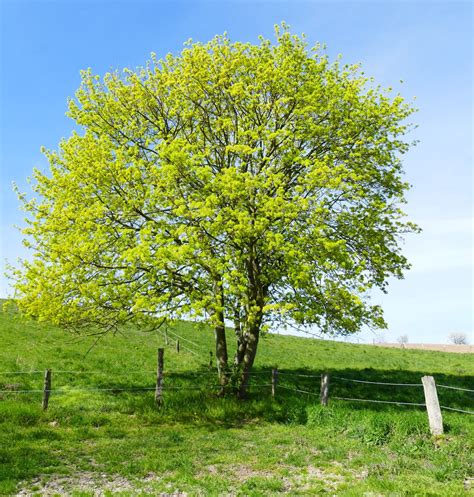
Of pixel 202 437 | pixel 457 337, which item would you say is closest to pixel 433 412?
pixel 202 437

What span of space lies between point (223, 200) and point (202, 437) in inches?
352

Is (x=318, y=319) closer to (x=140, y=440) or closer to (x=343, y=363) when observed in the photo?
(x=140, y=440)

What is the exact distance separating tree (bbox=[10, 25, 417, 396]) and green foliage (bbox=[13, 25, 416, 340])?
3.0 inches

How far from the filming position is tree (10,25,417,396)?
687 inches

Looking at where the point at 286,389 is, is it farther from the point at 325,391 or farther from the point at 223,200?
the point at 223,200

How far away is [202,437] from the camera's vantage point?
51.2 feet

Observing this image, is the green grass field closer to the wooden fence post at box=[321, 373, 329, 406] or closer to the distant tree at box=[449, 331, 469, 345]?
the wooden fence post at box=[321, 373, 329, 406]

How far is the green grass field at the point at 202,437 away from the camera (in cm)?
1089

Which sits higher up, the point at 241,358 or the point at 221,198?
the point at 221,198

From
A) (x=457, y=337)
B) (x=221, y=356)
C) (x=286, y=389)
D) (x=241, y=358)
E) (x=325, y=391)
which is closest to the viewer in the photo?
(x=325, y=391)

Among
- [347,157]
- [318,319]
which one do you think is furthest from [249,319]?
[347,157]

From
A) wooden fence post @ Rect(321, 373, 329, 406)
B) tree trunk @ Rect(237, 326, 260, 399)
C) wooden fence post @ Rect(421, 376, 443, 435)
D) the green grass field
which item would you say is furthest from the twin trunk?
wooden fence post @ Rect(421, 376, 443, 435)

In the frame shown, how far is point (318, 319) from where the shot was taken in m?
18.9

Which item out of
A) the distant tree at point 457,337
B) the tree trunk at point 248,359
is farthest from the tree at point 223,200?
the distant tree at point 457,337
